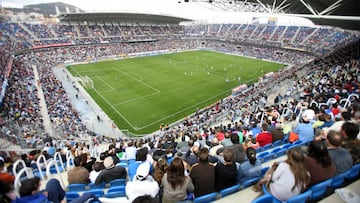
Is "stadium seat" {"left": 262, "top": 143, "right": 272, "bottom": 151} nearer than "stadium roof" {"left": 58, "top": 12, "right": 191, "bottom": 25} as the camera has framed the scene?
Yes

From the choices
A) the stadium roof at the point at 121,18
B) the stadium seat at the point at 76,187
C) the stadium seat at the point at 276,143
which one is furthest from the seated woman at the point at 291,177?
the stadium roof at the point at 121,18

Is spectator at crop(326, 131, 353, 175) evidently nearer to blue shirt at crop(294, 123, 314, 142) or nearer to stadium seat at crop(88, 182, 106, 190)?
blue shirt at crop(294, 123, 314, 142)

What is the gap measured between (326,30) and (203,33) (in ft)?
124

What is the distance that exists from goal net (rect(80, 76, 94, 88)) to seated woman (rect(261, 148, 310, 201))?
31.7 m

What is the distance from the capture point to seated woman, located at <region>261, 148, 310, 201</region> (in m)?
3.52

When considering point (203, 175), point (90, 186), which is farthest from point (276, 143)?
point (90, 186)

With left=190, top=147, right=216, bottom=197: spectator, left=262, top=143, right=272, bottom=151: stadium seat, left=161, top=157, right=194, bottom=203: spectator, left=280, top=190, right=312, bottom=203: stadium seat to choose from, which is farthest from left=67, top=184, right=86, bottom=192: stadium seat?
left=262, top=143, right=272, bottom=151: stadium seat

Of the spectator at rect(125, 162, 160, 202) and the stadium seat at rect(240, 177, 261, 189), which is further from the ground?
the spectator at rect(125, 162, 160, 202)

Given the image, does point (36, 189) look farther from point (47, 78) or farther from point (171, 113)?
point (47, 78)

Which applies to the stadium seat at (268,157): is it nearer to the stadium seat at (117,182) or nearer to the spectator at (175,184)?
the spectator at (175,184)

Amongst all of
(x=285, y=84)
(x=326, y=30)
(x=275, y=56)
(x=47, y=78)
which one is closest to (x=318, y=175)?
(x=285, y=84)

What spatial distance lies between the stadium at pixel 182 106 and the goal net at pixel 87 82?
1.60ft

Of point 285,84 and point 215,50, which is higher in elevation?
point 215,50

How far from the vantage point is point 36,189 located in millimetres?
3629
